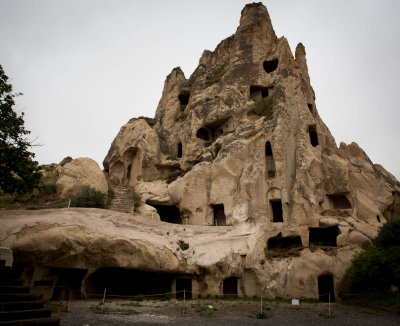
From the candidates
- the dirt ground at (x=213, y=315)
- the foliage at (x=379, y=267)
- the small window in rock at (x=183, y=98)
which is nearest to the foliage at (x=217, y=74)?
the small window in rock at (x=183, y=98)

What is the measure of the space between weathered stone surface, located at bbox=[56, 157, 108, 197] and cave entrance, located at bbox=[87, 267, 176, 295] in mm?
8250

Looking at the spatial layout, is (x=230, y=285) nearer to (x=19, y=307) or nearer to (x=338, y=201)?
(x=338, y=201)

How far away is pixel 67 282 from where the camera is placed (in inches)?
599

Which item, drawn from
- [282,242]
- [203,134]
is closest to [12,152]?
[282,242]

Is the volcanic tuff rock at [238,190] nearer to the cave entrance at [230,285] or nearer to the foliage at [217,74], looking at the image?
the foliage at [217,74]

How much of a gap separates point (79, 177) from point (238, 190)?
40.1 ft

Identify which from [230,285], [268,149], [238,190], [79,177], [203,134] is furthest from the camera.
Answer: [203,134]

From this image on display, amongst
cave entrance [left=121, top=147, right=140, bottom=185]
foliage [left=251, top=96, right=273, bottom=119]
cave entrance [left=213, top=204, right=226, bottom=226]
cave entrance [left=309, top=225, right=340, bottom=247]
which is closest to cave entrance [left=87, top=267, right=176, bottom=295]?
cave entrance [left=213, top=204, right=226, bottom=226]

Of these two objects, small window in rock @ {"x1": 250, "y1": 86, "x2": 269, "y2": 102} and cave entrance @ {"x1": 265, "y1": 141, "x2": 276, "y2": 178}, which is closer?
cave entrance @ {"x1": 265, "y1": 141, "x2": 276, "y2": 178}

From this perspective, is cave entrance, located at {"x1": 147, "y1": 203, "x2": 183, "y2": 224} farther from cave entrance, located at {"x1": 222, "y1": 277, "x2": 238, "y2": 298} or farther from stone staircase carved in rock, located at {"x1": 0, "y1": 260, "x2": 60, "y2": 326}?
stone staircase carved in rock, located at {"x1": 0, "y1": 260, "x2": 60, "y2": 326}

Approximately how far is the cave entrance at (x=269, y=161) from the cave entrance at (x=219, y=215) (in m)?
4.48

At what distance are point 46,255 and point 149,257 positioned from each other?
4.72 m

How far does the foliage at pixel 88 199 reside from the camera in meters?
21.2

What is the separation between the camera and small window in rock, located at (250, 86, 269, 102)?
98.6 ft
